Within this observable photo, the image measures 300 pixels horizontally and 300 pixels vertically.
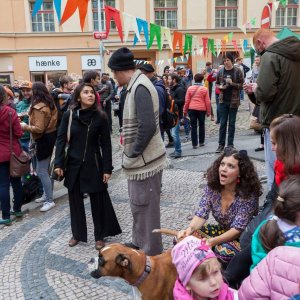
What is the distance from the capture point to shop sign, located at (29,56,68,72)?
2464 centimetres

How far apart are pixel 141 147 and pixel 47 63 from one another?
23.3 m

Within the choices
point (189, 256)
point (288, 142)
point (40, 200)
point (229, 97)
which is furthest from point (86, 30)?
Result: point (189, 256)

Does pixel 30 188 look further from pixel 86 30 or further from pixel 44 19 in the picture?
pixel 44 19

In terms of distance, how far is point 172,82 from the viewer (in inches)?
371

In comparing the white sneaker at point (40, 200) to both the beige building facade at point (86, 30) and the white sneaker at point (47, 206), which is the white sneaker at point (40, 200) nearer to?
the white sneaker at point (47, 206)

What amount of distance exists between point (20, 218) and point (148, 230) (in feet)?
7.79

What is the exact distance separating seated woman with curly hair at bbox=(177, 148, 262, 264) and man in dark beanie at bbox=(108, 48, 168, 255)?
1.67ft

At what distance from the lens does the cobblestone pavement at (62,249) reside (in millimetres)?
3322

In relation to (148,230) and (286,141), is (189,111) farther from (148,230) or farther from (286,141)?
(286,141)

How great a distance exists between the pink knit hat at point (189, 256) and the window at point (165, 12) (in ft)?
81.7

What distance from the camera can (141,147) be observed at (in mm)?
3262

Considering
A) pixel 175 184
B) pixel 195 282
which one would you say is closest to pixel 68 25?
pixel 175 184

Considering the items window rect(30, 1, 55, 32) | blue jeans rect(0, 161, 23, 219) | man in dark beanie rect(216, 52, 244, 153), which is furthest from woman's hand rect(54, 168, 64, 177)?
window rect(30, 1, 55, 32)

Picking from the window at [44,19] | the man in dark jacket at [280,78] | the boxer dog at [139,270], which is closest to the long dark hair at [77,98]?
the man in dark jacket at [280,78]
